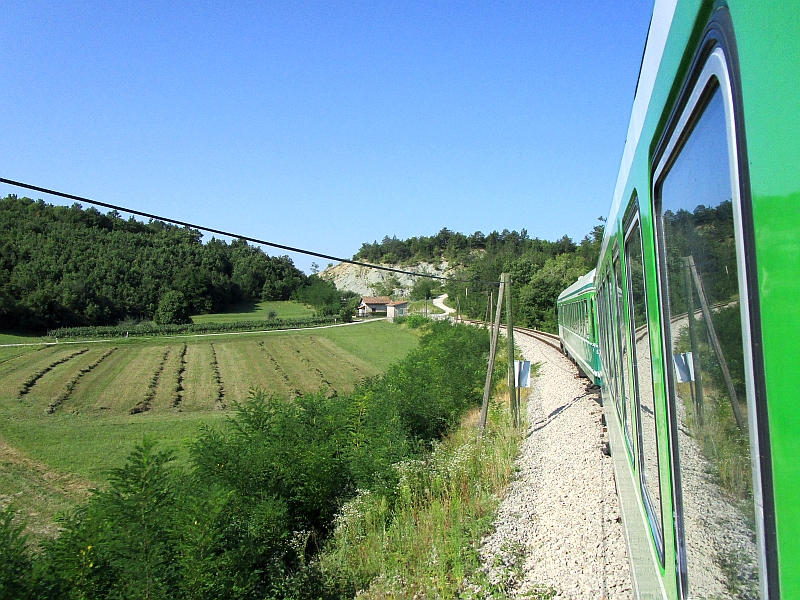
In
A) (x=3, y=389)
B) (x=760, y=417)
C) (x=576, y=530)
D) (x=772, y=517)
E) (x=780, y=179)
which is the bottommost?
(x=3, y=389)

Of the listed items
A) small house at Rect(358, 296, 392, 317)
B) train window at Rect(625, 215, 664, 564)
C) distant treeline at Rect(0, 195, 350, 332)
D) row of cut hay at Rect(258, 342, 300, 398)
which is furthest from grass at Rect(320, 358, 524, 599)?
small house at Rect(358, 296, 392, 317)

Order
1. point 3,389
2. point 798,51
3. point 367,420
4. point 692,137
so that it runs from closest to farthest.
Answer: point 798,51 → point 692,137 → point 367,420 → point 3,389

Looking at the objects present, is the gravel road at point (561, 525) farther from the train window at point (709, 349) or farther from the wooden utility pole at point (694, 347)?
the wooden utility pole at point (694, 347)

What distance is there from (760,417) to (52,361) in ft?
209

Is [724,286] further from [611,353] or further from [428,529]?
[428,529]

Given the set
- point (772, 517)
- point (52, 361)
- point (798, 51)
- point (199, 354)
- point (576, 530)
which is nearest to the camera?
point (798, 51)

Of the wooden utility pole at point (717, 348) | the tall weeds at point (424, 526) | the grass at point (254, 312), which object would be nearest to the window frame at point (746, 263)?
the wooden utility pole at point (717, 348)

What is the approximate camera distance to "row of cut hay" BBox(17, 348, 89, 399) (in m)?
45.5

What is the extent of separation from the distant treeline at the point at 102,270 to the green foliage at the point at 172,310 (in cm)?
12

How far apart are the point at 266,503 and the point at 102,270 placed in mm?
66392

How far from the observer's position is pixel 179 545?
7.40 metres

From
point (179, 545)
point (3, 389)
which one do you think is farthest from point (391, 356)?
point (179, 545)

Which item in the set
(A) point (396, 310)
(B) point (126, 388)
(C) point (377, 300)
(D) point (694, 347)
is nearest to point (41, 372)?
(B) point (126, 388)

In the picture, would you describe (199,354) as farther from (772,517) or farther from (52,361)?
(772,517)
